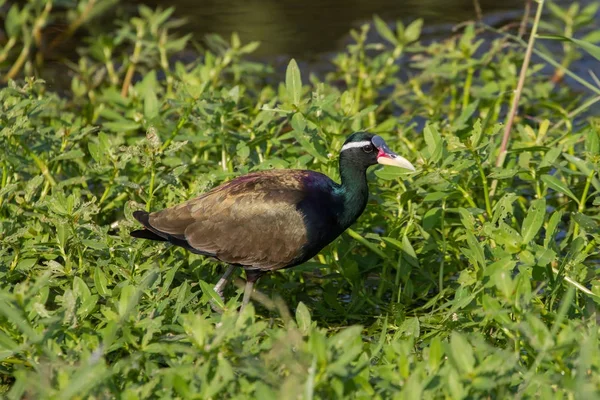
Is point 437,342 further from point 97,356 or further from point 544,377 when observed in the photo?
point 97,356

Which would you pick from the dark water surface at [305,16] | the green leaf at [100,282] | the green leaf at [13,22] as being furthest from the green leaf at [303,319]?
the dark water surface at [305,16]

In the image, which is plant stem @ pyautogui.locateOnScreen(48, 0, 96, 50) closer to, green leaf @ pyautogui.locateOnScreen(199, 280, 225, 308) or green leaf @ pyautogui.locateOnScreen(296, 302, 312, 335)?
green leaf @ pyautogui.locateOnScreen(199, 280, 225, 308)

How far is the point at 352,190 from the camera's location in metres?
5.62

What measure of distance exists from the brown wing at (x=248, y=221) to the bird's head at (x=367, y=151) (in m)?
0.33

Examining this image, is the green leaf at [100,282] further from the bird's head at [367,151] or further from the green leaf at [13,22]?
the green leaf at [13,22]

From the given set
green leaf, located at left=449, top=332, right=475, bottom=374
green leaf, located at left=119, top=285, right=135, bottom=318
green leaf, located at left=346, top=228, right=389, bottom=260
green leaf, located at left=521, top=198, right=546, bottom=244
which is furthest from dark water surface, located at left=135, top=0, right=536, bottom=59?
green leaf, located at left=449, top=332, right=475, bottom=374

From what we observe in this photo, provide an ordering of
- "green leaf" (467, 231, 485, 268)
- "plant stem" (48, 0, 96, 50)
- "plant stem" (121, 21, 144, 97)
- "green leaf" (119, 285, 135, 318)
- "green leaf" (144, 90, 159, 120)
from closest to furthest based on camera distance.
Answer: "green leaf" (119, 285, 135, 318)
"green leaf" (467, 231, 485, 268)
"green leaf" (144, 90, 159, 120)
"plant stem" (121, 21, 144, 97)
"plant stem" (48, 0, 96, 50)

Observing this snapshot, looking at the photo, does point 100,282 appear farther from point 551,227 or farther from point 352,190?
point 551,227

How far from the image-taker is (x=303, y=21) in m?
10.9

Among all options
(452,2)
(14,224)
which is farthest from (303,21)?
(14,224)

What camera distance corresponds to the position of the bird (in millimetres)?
5441

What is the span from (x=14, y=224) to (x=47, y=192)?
2.63ft

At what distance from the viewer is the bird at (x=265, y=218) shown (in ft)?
17.9

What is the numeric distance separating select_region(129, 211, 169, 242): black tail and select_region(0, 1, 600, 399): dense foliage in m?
0.07
